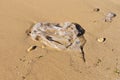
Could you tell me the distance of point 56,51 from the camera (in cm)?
503

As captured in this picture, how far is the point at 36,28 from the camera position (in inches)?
211

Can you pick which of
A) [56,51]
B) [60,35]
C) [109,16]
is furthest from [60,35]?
[109,16]

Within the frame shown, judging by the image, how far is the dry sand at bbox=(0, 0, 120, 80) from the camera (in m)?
4.63

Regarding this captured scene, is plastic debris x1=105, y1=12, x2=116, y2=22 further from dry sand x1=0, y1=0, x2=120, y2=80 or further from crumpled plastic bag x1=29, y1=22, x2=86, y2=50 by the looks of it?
crumpled plastic bag x1=29, y1=22, x2=86, y2=50

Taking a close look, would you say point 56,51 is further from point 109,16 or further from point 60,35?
point 109,16

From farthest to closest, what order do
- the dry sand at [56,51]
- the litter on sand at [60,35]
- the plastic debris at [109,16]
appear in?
the plastic debris at [109,16]
the litter on sand at [60,35]
the dry sand at [56,51]

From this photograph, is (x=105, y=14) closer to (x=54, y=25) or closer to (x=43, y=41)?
(x=54, y=25)

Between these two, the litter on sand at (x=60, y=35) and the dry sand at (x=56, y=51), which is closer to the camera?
the dry sand at (x=56, y=51)

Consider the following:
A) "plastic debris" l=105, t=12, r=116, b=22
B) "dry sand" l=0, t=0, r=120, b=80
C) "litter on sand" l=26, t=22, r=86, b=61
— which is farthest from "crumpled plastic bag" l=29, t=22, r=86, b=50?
"plastic debris" l=105, t=12, r=116, b=22

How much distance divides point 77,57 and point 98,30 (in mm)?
912

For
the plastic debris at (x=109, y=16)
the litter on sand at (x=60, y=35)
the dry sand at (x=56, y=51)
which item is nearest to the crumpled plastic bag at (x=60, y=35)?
the litter on sand at (x=60, y=35)

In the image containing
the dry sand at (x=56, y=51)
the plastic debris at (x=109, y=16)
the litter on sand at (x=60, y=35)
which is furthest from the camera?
the plastic debris at (x=109, y=16)

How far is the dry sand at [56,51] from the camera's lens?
4633 mm

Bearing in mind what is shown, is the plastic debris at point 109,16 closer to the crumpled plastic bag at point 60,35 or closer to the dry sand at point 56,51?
the dry sand at point 56,51
